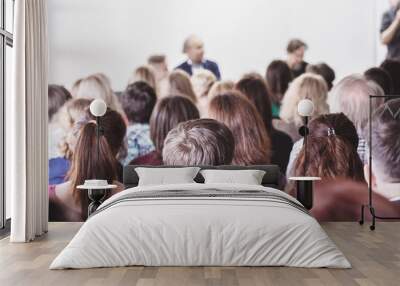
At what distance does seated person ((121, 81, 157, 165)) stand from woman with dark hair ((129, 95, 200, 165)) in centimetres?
6

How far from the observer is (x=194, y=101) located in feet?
26.9

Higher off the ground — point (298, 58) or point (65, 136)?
point (298, 58)

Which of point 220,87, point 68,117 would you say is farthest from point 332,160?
point 68,117

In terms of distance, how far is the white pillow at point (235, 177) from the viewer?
24.3ft

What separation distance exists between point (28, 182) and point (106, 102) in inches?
80.0

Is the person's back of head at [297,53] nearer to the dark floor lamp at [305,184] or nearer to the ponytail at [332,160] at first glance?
the dark floor lamp at [305,184]

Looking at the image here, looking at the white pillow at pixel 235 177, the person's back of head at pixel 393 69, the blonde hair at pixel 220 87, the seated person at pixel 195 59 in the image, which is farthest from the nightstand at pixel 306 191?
the seated person at pixel 195 59

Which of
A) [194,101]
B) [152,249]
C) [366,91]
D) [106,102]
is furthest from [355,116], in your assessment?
[152,249]

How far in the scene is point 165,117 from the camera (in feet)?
26.9

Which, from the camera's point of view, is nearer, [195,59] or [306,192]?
[306,192]

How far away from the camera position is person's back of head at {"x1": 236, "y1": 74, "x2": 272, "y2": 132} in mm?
8172

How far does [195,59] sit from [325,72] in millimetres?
1747

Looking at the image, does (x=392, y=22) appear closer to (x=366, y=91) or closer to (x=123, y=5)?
(x=366, y=91)

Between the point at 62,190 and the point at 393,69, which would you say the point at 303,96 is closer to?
the point at 393,69
